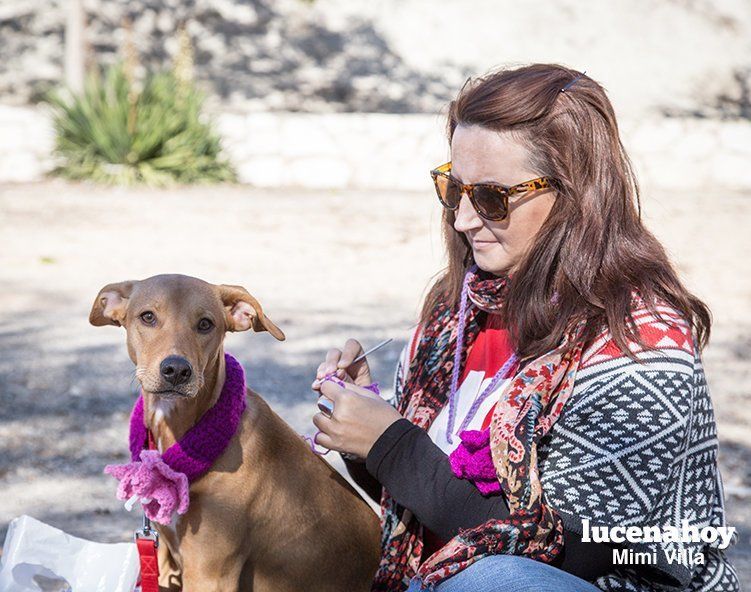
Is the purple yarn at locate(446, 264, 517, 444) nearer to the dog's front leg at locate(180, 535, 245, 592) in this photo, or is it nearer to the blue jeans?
the blue jeans

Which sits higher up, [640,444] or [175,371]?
[640,444]

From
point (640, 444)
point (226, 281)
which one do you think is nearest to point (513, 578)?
point (640, 444)

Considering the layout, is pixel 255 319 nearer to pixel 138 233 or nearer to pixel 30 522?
pixel 30 522

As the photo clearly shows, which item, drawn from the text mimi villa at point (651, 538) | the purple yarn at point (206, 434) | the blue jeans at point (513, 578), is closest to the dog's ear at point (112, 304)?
the purple yarn at point (206, 434)

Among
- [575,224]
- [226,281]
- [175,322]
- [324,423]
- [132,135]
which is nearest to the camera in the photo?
[575,224]

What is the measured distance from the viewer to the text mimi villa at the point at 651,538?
7.57ft

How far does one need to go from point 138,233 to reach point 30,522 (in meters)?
8.13

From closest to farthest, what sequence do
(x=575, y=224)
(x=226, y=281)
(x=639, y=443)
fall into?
(x=639, y=443)
(x=575, y=224)
(x=226, y=281)

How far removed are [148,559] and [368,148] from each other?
12.8 m

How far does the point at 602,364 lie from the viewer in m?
2.37

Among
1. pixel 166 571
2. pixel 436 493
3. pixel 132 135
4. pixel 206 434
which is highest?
pixel 436 493

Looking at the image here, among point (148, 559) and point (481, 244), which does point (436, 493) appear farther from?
point (148, 559)

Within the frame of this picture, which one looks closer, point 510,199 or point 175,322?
point 510,199

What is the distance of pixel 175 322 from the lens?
2.92 m
